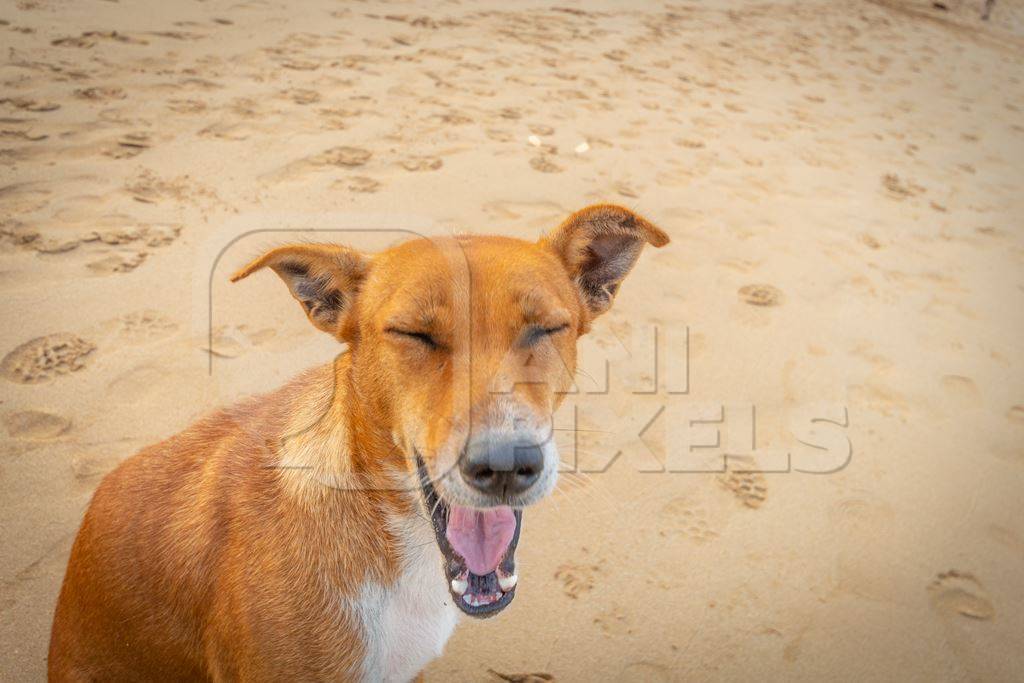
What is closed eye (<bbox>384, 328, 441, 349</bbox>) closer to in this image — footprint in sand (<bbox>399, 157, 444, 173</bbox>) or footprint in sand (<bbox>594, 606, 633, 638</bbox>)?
footprint in sand (<bbox>594, 606, 633, 638</bbox>)

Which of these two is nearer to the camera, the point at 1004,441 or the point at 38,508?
the point at 38,508

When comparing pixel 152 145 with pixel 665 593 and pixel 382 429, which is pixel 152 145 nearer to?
pixel 382 429

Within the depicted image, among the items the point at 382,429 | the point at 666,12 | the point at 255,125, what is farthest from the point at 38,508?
the point at 666,12

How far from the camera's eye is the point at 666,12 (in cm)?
1128

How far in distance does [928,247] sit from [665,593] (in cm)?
486

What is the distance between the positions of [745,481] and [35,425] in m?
3.68

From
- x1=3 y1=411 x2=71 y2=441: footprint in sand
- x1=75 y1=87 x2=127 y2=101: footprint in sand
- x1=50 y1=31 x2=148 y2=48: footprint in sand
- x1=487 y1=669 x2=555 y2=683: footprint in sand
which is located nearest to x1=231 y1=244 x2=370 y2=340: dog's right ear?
x1=487 y1=669 x2=555 y2=683: footprint in sand

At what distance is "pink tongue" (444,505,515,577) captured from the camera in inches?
93.1

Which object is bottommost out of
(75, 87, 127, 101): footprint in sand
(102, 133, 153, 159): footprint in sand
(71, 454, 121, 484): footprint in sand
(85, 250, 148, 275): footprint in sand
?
(71, 454, 121, 484): footprint in sand

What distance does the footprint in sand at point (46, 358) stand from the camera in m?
3.87

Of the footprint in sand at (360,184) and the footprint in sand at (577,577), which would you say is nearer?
the footprint in sand at (577,577)

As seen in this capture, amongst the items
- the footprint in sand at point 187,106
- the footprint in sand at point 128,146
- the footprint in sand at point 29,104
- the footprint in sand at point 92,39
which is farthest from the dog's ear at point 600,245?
the footprint in sand at point 92,39

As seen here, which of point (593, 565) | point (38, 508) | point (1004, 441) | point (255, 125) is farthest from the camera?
point (255, 125)

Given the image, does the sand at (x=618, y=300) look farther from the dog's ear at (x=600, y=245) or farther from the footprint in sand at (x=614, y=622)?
the dog's ear at (x=600, y=245)
